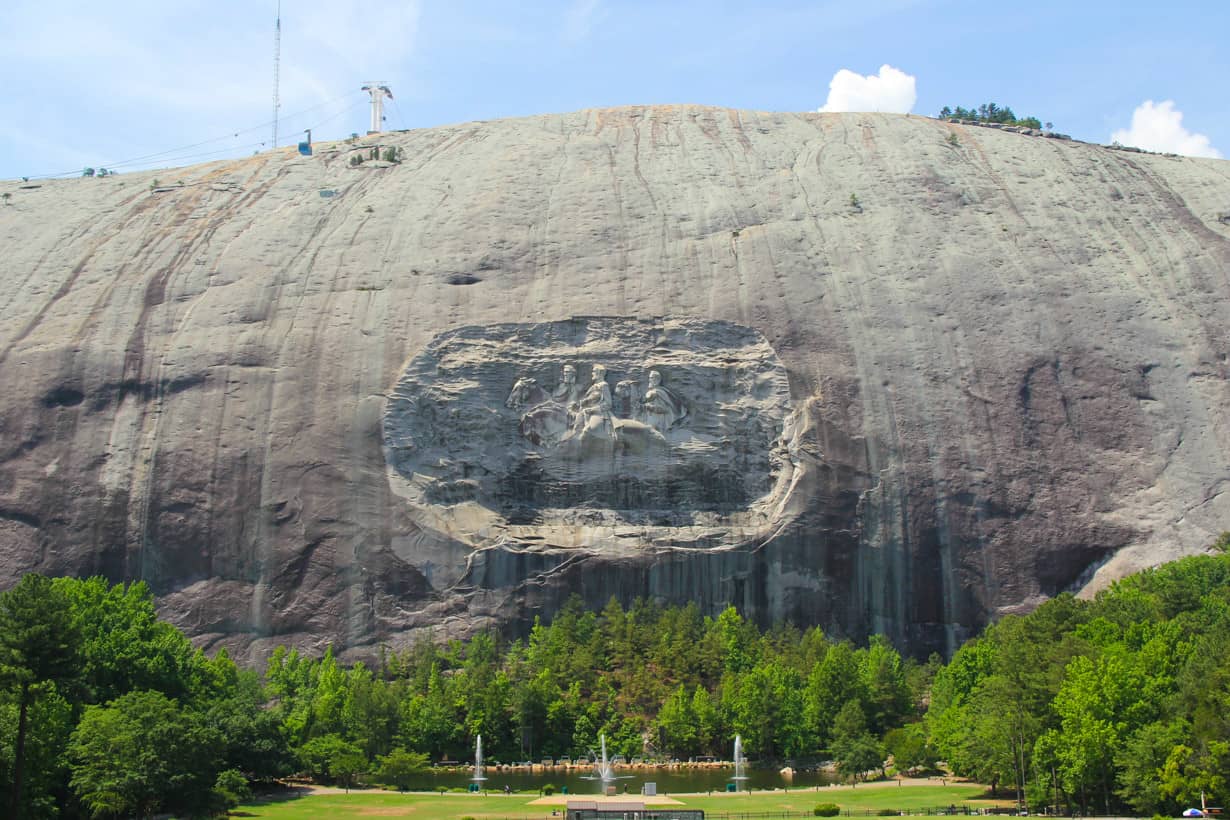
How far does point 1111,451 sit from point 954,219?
14.8 meters

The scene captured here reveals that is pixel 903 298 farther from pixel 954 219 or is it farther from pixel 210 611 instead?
pixel 210 611

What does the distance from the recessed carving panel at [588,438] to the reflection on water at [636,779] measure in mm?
10179

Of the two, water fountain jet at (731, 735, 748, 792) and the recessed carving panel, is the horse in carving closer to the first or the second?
the recessed carving panel

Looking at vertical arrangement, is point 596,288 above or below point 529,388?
above

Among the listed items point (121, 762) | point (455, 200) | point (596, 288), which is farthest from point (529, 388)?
point (121, 762)

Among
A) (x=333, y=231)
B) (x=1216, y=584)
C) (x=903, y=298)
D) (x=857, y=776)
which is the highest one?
(x=333, y=231)

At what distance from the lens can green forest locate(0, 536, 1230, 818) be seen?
36312 mm

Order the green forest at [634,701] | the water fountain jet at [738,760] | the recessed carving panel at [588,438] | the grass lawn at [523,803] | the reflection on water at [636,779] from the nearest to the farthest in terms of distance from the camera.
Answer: the green forest at [634,701]
the grass lawn at [523,803]
the reflection on water at [636,779]
the water fountain jet at [738,760]
the recessed carving panel at [588,438]

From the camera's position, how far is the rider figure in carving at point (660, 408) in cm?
6053

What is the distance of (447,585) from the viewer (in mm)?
57594

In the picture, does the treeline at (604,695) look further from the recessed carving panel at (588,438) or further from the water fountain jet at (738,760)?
the recessed carving panel at (588,438)

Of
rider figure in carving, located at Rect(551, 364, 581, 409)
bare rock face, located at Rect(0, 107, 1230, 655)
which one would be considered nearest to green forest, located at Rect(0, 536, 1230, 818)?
bare rock face, located at Rect(0, 107, 1230, 655)

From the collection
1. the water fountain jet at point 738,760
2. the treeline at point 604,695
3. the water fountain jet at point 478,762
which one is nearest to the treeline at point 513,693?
the treeline at point 604,695

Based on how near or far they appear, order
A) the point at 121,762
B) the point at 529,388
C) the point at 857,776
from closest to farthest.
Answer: the point at 121,762
the point at 857,776
the point at 529,388
